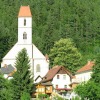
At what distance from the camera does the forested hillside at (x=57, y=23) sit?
115425 millimetres

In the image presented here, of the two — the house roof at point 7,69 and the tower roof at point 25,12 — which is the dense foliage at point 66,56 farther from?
the tower roof at point 25,12

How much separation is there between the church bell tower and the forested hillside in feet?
48.0

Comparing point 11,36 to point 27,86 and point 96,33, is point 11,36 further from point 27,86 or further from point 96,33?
point 27,86

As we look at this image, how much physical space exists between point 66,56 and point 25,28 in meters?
10.4

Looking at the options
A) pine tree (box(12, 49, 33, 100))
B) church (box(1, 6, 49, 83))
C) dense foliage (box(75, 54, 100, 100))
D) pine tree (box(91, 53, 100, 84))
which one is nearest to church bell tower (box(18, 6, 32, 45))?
church (box(1, 6, 49, 83))

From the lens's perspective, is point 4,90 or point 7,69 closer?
point 4,90

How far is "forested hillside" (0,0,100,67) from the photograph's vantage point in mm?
115425

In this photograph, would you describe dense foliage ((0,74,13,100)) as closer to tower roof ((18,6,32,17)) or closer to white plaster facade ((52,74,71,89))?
white plaster facade ((52,74,71,89))

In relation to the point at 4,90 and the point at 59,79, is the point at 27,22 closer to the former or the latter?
the point at 59,79

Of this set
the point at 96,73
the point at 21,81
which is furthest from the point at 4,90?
the point at 96,73

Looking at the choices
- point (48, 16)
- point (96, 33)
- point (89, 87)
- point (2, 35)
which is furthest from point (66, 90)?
point (48, 16)

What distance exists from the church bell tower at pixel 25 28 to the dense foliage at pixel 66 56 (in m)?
7.87

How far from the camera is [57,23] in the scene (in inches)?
5364

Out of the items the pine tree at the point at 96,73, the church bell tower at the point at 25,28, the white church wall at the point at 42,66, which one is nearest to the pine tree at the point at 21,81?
the pine tree at the point at 96,73
